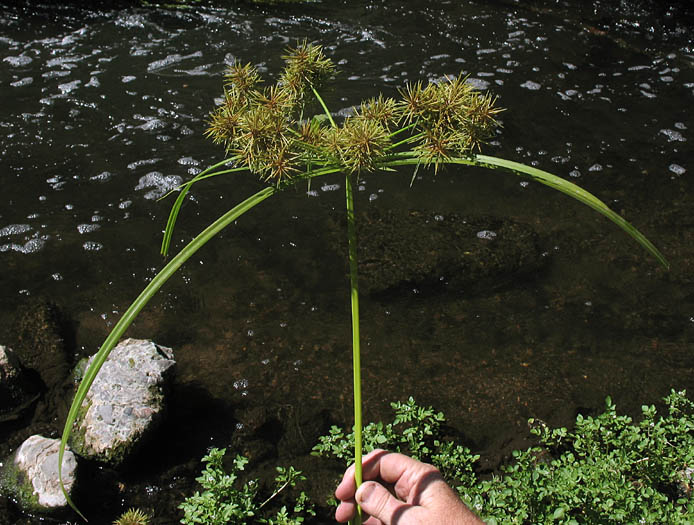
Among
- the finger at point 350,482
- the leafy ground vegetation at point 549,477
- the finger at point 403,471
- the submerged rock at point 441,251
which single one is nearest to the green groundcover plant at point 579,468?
the leafy ground vegetation at point 549,477

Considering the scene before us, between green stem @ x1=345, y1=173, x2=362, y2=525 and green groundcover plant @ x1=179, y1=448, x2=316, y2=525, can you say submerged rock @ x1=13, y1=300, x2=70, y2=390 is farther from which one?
green stem @ x1=345, y1=173, x2=362, y2=525

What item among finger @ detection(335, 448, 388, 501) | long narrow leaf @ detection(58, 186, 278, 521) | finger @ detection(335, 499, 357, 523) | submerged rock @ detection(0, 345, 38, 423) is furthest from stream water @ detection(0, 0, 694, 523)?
finger @ detection(335, 499, 357, 523)

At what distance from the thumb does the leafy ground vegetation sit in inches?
32.6

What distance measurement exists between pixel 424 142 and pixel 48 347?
3.14m

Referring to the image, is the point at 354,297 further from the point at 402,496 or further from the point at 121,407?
the point at 121,407

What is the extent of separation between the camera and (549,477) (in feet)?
8.36

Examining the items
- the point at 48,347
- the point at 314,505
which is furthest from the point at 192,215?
the point at 314,505

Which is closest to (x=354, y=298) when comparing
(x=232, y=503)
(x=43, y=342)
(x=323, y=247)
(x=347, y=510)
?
(x=347, y=510)

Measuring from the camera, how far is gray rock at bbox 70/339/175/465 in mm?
2908

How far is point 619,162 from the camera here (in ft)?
17.5

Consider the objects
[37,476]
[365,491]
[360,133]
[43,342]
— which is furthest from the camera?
[43,342]

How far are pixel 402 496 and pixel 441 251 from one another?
8.22 ft

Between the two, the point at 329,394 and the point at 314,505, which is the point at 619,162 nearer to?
the point at 329,394

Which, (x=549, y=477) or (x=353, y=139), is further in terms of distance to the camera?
(x=549, y=477)
